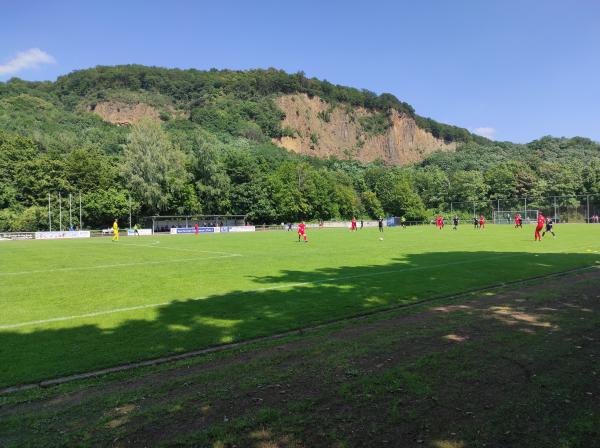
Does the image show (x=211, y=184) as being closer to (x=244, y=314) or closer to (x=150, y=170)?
(x=150, y=170)

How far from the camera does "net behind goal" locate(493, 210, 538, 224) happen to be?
79.1m

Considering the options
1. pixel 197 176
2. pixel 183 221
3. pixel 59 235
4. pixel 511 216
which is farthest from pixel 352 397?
pixel 511 216

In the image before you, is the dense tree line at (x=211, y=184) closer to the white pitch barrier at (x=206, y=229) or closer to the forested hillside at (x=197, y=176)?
the forested hillside at (x=197, y=176)

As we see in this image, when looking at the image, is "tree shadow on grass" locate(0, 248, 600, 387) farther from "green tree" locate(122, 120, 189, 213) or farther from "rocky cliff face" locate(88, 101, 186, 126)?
"rocky cliff face" locate(88, 101, 186, 126)

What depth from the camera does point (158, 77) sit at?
649 feet

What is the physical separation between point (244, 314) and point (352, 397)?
4.88 meters

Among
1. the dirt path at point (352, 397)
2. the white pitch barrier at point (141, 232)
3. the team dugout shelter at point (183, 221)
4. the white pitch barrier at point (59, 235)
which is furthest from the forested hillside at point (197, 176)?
the dirt path at point (352, 397)

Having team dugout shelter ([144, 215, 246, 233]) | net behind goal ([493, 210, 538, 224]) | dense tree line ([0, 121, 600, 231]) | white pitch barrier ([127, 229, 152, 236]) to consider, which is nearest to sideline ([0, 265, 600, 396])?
white pitch barrier ([127, 229, 152, 236])

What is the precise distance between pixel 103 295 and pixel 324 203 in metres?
82.8

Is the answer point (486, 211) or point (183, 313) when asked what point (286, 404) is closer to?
point (183, 313)

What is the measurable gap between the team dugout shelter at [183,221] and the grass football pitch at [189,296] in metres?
46.4

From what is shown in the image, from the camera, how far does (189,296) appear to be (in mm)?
11531

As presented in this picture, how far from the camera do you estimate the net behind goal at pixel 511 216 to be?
79125 millimetres

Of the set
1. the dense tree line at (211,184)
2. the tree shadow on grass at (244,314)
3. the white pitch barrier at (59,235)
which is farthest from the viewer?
the dense tree line at (211,184)
